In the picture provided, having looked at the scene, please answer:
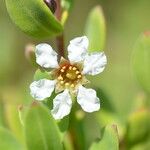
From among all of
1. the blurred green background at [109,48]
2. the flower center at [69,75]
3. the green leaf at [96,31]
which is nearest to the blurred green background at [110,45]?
the blurred green background at [109,48]

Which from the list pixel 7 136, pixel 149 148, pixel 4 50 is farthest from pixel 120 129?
pixel 4 50

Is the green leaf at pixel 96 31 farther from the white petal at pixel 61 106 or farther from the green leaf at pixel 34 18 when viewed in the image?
the white petal at pixel 61 106

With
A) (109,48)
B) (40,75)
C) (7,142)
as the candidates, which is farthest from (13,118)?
(109,48)

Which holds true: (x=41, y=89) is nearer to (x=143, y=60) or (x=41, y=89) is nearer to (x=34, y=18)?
(x=34, y=18)

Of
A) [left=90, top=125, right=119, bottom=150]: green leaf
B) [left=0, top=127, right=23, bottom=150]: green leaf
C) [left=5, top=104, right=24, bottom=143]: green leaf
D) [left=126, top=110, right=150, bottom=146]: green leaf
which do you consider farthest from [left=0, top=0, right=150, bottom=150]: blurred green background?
[left=90, top=125, right=119, bottom=150]: green leaf

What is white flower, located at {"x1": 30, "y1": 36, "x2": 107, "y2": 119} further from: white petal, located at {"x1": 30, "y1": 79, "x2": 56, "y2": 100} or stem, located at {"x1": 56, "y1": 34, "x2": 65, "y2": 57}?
stem, located at {"x1": 56, "y1": 34, "x2": 65, "y2": 57}

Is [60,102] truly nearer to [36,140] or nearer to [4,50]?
[36,140]
